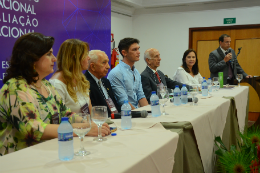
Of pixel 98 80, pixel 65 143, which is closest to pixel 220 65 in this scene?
pixel 98 80

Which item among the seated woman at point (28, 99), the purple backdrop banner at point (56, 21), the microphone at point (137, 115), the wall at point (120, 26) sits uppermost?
the wall at point (120, 26)

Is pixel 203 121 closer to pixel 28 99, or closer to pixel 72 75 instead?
pixel 72 75

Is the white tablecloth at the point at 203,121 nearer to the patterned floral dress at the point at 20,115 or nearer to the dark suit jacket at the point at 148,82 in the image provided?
the patterned floral dress at the point at 20,115

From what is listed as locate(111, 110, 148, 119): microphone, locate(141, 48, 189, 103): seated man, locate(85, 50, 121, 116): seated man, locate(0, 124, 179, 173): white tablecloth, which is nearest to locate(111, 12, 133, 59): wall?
locate(141, 48, 189, 103): seated man

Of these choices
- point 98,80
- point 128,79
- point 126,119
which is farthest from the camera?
point 128,79

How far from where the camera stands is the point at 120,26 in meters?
6.31

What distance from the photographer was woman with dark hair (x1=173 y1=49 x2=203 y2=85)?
397cm

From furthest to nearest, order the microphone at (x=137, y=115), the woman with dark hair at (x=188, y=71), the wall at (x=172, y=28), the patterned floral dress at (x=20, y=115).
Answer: the wall at (x=172, y=28) < the woman with dark hair at (x=188, y=71) < the microphone at (x=137, y=115) < the patterned floral dress at (x=20, y=115)

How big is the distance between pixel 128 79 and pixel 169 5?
391cm

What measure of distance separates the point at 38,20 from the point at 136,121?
88.0 inches

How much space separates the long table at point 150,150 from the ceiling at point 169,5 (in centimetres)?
443

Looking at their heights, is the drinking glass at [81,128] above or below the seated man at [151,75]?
below

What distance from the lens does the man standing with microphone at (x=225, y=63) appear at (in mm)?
4402

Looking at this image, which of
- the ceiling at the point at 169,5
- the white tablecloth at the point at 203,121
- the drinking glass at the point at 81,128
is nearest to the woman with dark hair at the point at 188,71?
the white tablecloth at the point at 203,121
